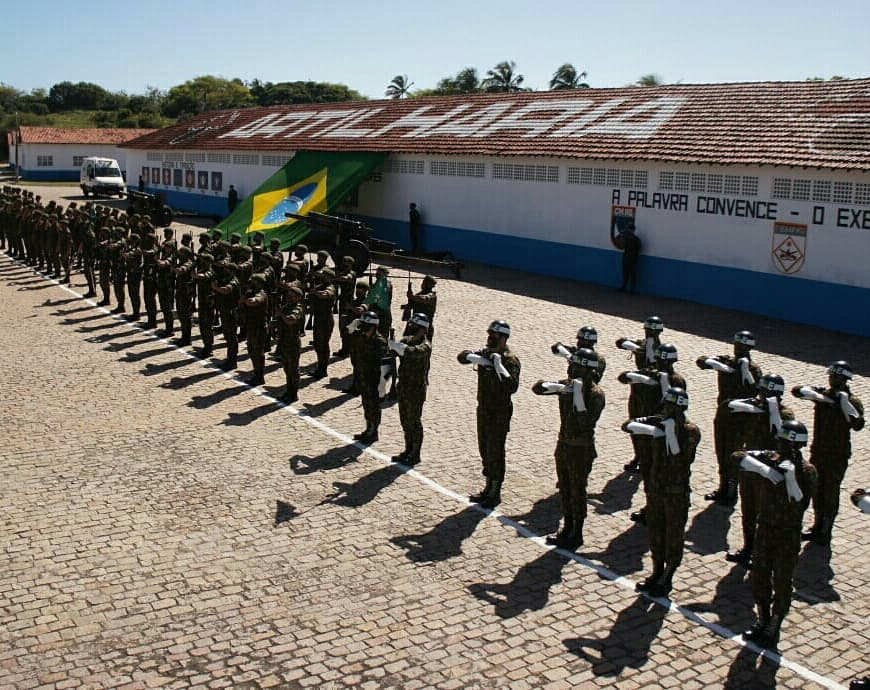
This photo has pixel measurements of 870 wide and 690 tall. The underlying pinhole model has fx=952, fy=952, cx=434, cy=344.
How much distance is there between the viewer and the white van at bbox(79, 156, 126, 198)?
46.3 metres

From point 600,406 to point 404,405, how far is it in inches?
98.0

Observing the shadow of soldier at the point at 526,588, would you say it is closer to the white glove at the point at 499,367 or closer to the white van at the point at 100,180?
the white glove at the point at 499,367

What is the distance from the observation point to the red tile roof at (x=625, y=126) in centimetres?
1927

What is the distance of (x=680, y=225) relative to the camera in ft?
67.9

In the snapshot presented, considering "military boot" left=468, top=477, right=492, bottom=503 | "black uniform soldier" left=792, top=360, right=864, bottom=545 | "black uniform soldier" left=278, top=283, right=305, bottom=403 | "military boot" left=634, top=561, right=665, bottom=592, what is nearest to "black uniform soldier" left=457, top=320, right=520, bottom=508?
"military boot" left=468, top=477, right=492, bottom=503

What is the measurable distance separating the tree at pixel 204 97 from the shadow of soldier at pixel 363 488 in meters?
84.0

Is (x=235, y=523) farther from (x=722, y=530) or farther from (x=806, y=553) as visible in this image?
(x=806, y=553)

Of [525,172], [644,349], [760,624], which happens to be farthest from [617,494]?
[525,172]

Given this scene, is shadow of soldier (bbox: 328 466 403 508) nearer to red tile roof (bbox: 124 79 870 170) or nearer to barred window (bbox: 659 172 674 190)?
red tile roof (bbox: 124 79 870 170)

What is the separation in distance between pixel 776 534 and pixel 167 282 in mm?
11686

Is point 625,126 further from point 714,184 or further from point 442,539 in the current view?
point 442,539

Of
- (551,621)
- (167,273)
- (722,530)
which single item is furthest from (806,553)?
(167,273)

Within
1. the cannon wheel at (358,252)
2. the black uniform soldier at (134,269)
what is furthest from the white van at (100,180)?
the black uniform soldier at (134,269)

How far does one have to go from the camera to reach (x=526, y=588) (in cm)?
716
